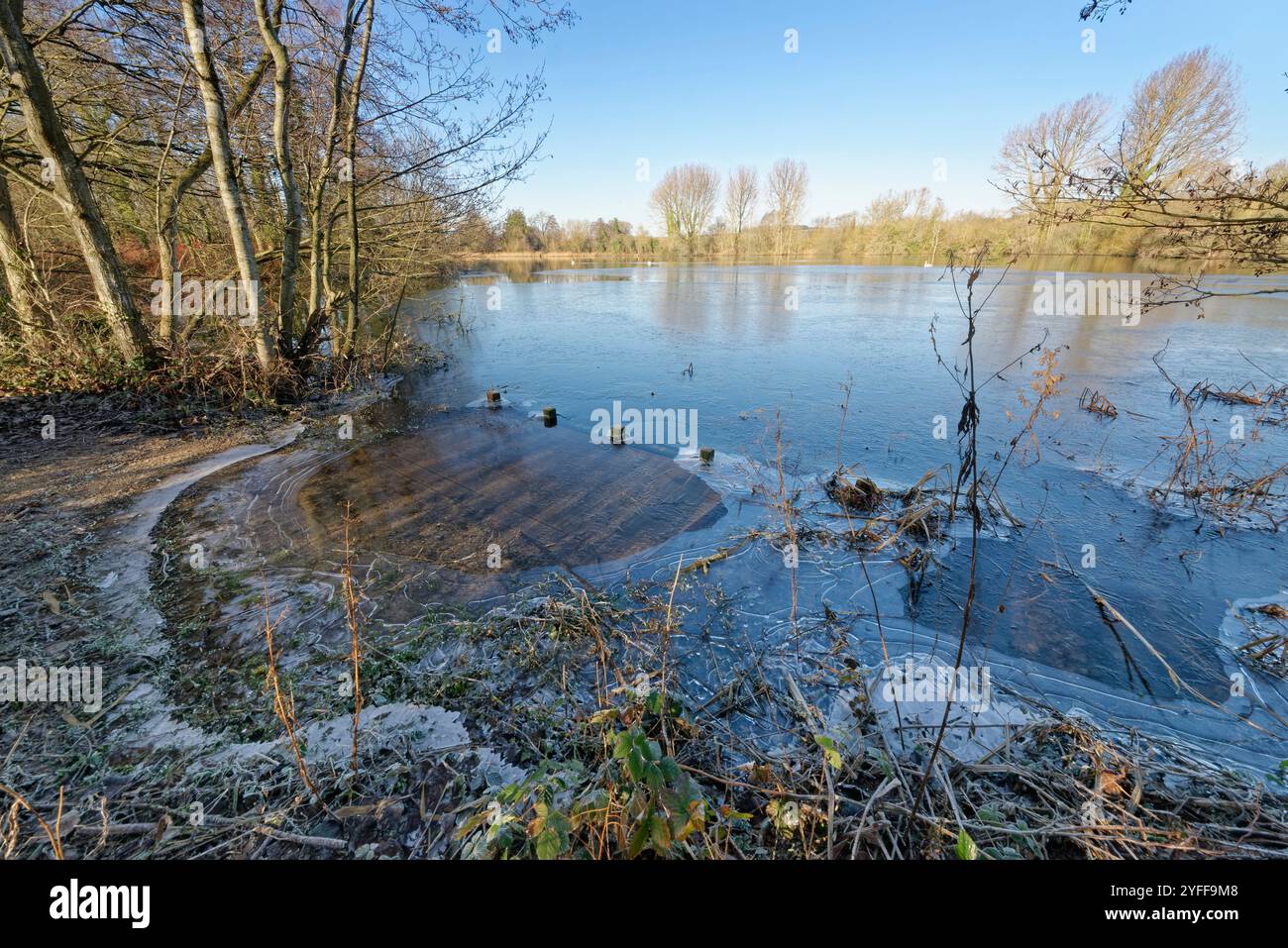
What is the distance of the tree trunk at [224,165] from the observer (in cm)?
626

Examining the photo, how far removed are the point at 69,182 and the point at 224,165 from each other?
6.17 feet

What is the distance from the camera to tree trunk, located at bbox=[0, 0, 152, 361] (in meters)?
6.01

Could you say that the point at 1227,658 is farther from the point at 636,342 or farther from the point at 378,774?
the point at 636,342

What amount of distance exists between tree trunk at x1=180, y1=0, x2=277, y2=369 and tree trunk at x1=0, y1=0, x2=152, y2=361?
1.48m

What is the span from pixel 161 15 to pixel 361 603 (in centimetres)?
1001

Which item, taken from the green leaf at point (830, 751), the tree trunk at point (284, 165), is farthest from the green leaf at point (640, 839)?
the tree trunk at point (284, 165)

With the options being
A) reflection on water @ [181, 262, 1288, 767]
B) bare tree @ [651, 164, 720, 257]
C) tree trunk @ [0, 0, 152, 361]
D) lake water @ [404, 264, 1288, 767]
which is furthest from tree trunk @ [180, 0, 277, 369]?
bare tree @ [651, 164, 720, 257]

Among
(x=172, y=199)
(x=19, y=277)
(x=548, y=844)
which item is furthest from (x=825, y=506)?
(x=19, y=277)

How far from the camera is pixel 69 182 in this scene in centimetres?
662

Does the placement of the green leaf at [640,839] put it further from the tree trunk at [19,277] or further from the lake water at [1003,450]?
the tree trunk at [19,277]

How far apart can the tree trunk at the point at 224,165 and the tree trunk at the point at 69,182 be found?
148cm
